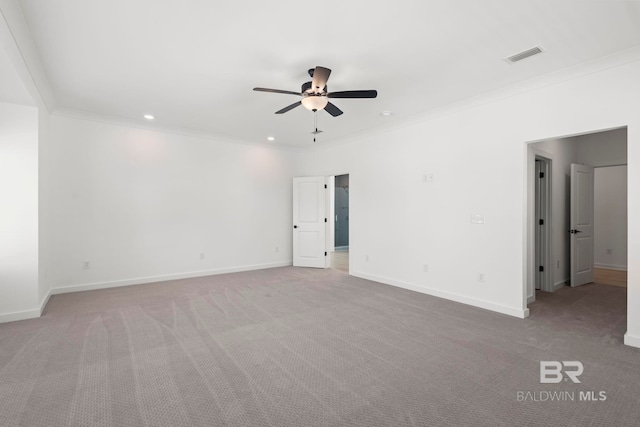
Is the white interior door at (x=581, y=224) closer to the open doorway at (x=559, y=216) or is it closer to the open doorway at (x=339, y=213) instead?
the open doorway at (x=559, y=216)

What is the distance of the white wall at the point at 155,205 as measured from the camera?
4.71 meters

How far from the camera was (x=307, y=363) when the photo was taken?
2.54 meters

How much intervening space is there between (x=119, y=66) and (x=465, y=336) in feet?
14.9

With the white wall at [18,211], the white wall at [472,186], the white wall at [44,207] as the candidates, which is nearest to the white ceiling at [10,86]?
the white wall at [18,211]

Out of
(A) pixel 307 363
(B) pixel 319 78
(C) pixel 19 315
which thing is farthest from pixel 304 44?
(C) pixel 19 315

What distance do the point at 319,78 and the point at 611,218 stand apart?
25.2ft

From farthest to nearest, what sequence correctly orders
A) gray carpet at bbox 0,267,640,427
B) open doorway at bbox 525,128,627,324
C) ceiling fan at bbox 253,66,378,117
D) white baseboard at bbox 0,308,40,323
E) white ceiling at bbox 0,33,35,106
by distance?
open doorway at bbox 525,128,627,324
white baseboard at bbox 0,308,40,323
ceiling fan at bbox 253,66,378,117
white ceiling at bbox 0,33,35,106
gray carpet at bbox 0,267,640,427

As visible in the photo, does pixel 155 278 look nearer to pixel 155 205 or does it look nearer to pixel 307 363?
pixel 155 205

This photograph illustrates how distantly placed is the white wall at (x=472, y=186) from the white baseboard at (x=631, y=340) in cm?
2

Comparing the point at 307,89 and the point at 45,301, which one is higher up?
the point at 307,89

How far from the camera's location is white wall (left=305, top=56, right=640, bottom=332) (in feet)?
9.93

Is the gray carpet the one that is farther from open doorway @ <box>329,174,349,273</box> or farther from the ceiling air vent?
open doorway @ <box>329,174,349,273</box>

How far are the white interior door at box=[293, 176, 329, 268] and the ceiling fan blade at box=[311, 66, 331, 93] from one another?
369 centimetres

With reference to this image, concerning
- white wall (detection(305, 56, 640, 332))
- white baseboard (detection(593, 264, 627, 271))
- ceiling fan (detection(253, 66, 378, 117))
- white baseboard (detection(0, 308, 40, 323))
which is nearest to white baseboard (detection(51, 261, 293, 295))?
white baseboard (detection(0, 308, 40, 323))
